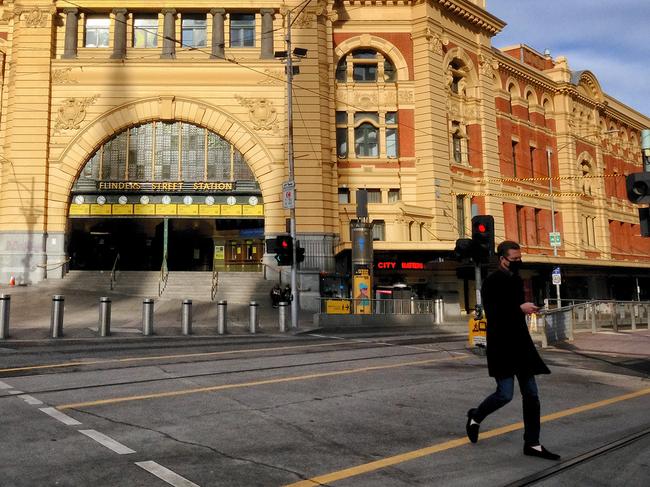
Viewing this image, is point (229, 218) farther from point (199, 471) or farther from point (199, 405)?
point (199, 471)

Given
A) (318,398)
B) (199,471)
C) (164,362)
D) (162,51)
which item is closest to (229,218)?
(162,51)

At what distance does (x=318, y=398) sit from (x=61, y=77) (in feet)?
94.6

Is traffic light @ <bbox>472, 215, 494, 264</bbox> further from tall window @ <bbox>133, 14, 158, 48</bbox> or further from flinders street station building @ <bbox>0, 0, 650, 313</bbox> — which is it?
tall window @ <bbox>133, 14, 158, 48</bbox>

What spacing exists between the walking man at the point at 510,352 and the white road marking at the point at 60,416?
3849 millimetres

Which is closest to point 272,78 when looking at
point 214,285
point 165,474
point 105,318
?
point 214,285

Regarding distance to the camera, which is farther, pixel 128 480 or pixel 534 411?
pixel 534 411

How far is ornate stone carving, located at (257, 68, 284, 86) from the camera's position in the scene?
30.2 m

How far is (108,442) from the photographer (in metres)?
4.72

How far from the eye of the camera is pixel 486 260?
36.4 ft

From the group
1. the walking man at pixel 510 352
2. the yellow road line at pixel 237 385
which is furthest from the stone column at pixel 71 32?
the walking man at pixel 510 352

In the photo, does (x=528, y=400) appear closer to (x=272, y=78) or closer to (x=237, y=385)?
(x=237, y=385)

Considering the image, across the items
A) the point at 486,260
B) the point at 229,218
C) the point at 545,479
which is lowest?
the point at 545,479

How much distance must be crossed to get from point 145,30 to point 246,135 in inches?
334

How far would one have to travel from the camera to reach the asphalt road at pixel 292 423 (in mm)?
4102
